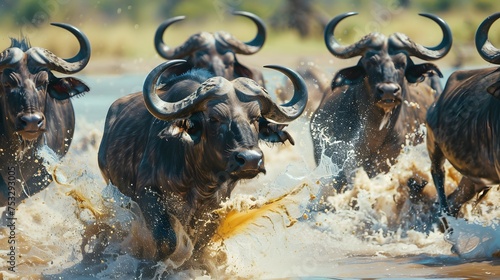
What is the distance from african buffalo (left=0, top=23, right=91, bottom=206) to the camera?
10320 mm

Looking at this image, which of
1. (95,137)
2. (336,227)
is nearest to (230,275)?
(336,227)

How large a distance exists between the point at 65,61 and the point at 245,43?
399cm

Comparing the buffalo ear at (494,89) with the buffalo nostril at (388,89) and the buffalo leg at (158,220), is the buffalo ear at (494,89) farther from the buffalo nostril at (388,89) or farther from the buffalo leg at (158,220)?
the buffalo leg at (158,220)

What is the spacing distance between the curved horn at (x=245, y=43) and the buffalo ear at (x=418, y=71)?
2.27 metres

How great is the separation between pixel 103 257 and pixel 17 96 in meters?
1.73

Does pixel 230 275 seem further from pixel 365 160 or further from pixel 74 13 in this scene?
pixel 74 13

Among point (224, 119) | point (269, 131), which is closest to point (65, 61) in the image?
point (269, 131)

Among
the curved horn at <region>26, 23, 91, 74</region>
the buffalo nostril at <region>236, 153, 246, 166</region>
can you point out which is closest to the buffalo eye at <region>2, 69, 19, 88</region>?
the curved horn at <region>26, 23, 91, 74</region>

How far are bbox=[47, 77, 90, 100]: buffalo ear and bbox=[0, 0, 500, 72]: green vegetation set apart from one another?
17.3 metres

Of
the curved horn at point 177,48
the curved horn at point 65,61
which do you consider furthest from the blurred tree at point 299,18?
the curved horn at point 65,61

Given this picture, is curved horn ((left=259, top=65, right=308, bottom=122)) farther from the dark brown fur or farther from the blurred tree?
the blurred tree

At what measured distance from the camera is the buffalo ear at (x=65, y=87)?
10.9 m

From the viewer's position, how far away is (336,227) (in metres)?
11.3

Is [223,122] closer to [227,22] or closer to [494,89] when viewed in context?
[494,89]
